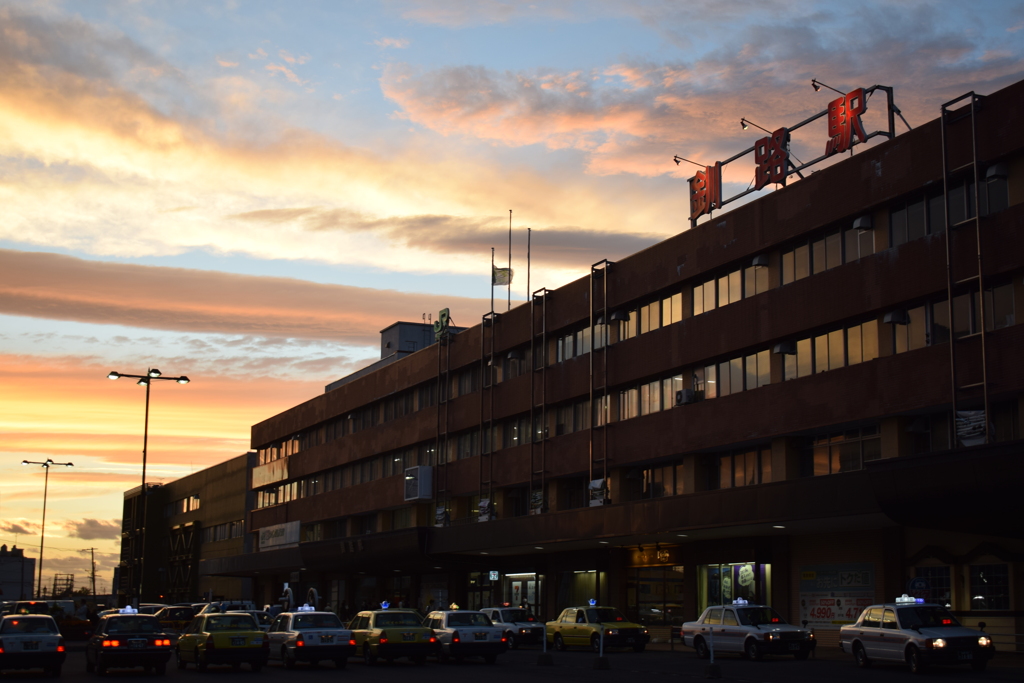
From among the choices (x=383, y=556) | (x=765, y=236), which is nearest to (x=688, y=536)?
(x=765, y=236)

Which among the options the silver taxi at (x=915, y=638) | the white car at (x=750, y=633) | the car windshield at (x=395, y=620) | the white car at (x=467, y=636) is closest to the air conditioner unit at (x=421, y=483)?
the white car at (x=467, y=636)

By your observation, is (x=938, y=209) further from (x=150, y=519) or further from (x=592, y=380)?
(x=150, y=519)

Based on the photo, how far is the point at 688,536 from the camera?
43.6 m

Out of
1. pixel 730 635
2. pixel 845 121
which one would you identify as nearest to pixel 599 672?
pixel 730 635

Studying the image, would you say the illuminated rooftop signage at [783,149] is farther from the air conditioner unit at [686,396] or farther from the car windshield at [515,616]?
the car windshield at [515,616]

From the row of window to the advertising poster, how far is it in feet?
210

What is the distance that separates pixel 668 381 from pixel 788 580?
30.5 ft

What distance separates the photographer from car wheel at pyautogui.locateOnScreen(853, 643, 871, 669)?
28.5 meters

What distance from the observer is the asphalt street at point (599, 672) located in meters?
25.1

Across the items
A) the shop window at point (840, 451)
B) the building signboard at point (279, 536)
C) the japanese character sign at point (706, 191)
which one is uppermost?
the japanese character sign at point (706, 191)

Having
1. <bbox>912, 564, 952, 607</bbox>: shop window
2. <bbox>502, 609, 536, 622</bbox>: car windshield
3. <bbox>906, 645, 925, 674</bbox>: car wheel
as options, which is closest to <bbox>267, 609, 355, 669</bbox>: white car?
<bbox>502, 609, 536, 622</bbox>: car windshield

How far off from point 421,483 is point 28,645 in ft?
117

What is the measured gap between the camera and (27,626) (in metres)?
28.7

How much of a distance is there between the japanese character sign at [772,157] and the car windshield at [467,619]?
18288 millimetres
